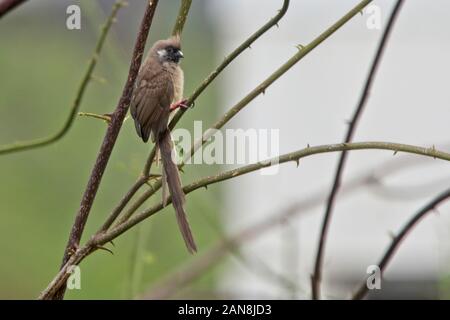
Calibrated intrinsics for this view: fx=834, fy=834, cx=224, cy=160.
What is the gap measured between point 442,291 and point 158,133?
2.69ft

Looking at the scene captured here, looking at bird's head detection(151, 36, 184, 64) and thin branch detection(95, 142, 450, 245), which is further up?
bird's head detection(151, 36, 184, 64)

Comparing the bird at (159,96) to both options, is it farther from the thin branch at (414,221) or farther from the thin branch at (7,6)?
the thin branch at (7,6)

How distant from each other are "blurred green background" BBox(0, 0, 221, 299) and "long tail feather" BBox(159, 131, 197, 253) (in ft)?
7.57

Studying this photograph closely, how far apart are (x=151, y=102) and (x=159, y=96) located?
0.04m

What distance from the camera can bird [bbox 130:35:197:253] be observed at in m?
2.07

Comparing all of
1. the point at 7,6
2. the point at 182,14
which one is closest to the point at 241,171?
the point at 182,14

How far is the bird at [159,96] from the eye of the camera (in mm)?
2072

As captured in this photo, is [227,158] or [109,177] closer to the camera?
[227,158]

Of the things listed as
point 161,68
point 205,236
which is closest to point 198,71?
point 205,236

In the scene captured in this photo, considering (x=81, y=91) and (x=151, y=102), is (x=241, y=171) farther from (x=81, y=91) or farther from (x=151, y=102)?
(x=151, y=102)

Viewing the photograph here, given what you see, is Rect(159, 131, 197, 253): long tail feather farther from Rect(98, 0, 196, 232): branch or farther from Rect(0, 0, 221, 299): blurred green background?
Rect(0, 0, 221, 299): blurred green background

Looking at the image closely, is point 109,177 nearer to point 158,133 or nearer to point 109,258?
point 109,258

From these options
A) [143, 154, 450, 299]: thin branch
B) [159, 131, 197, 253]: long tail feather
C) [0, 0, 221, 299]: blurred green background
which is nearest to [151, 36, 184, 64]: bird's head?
[159, 131, 197, 253]: long tail feather
